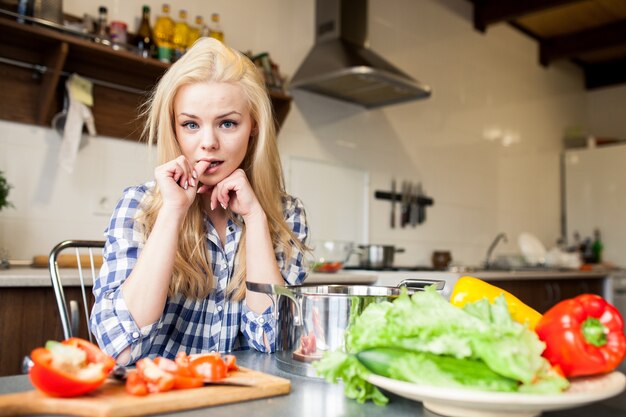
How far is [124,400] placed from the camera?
619 mm

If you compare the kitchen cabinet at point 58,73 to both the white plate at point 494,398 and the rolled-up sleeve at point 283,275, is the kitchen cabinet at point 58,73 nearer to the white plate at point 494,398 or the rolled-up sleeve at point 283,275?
the rolled-up sleeve at point 283,275

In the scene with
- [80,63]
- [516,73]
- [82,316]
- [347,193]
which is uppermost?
[516,73]

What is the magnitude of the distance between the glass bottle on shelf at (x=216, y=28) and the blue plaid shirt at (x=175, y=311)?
1.67 meters

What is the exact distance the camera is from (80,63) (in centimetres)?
243

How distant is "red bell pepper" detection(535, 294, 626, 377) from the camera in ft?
2.15

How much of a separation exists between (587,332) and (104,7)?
240cm

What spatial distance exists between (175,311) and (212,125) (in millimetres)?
397

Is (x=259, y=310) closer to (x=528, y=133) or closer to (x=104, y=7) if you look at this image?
(x=104, y=7)

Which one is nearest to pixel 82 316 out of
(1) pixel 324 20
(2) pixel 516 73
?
(1) pixel 324 20

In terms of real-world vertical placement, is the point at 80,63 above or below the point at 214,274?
above

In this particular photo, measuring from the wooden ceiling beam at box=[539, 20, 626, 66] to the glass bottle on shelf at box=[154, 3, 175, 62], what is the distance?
4093mm

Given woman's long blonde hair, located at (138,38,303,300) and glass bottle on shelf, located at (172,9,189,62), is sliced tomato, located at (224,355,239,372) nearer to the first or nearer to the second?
woman's long blonde hair, located at (138,38,303,300)

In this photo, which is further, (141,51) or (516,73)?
(516,73)

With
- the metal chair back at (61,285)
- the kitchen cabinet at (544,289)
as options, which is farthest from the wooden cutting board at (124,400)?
the kitchen cabinet at (544,289)
